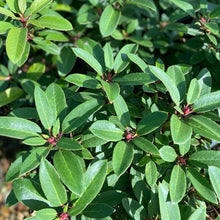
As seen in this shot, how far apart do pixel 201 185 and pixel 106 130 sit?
0.34 metres

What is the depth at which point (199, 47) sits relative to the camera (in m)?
1.45

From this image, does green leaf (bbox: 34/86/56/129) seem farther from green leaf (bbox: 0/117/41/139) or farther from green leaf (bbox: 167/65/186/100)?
green leaf (bbox: 167/65/186/100)

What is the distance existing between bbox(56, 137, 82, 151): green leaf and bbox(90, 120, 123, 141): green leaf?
0.06 m

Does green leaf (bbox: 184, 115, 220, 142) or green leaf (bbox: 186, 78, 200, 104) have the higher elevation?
green leaf (bbox: 186, 78, 200, 104)

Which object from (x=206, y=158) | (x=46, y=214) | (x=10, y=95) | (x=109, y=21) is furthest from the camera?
(x=10, y=95)

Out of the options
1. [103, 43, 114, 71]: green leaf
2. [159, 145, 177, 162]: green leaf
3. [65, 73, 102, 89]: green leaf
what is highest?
[103, 43, 114, 71]: green leaf

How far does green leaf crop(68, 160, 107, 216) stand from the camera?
931 mm

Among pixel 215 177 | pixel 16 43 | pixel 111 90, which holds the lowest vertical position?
pixel 215 177

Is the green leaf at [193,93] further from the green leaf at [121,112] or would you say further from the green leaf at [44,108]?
the green leaf at [44,108]

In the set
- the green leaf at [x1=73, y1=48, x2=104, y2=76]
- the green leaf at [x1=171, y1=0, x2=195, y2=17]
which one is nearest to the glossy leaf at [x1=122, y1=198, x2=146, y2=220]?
the green leaf at [x1=73, y1=48, x2=104, y2=76]

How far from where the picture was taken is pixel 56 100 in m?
1.08

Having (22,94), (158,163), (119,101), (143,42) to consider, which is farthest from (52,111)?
(143,42)

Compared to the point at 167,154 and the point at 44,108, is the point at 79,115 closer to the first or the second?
the point at 44,108

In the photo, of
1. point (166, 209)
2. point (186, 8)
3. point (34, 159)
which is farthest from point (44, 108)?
point (186, 8)
